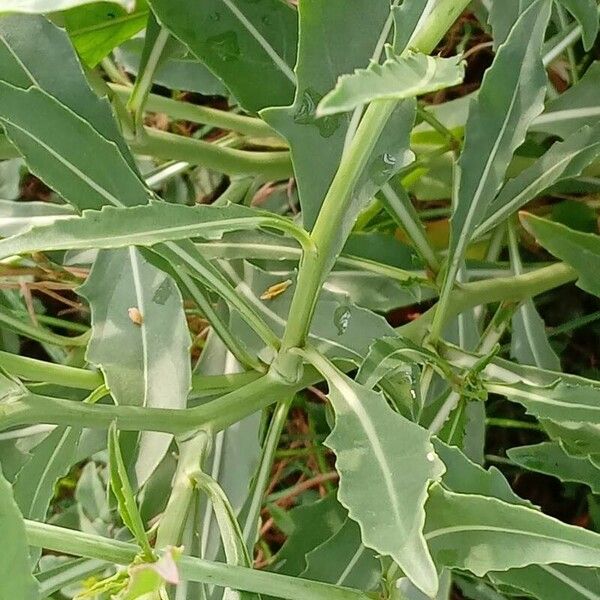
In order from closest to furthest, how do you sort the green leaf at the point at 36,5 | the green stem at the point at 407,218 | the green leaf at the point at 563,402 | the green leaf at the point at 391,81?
the green leaf at the point at 391,81, the green leaf at the point at 36,5, the green leaf at the point at 563,402, the green stem at the point at 407,218

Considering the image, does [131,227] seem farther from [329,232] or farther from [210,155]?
[210,155]

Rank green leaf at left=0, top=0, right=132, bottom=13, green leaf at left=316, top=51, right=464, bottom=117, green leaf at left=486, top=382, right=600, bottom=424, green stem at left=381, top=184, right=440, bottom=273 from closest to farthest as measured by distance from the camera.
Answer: green leaf at left=316, top=51, right=464, bottom=117, green leaf at left=0, top=0, right=132, bottom=13, green leaf at left=486, top=382, right=600, bottom=424, green stem at left=381, top=184, right=440, bottom=273

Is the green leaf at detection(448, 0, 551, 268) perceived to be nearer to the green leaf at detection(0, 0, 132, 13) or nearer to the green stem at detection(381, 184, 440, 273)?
the green stem at detection(381, 184, 440, 273)

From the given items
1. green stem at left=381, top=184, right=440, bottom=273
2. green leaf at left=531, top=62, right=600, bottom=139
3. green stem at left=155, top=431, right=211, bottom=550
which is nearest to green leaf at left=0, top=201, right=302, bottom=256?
green stem at left=155, top=431, right=211, bottom=550

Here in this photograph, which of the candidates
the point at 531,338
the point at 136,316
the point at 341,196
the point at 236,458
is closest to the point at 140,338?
the point at 136,316

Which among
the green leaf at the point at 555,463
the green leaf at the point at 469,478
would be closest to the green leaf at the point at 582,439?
the green leaf at the point at 555,463

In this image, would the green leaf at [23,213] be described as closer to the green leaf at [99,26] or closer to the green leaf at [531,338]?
the green leaf at [99,26]

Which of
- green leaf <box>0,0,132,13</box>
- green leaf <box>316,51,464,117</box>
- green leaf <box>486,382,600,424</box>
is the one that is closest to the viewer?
green leaf <box>316,51,464,117</box>

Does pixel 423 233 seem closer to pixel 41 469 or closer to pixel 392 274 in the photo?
pixel 392 274
